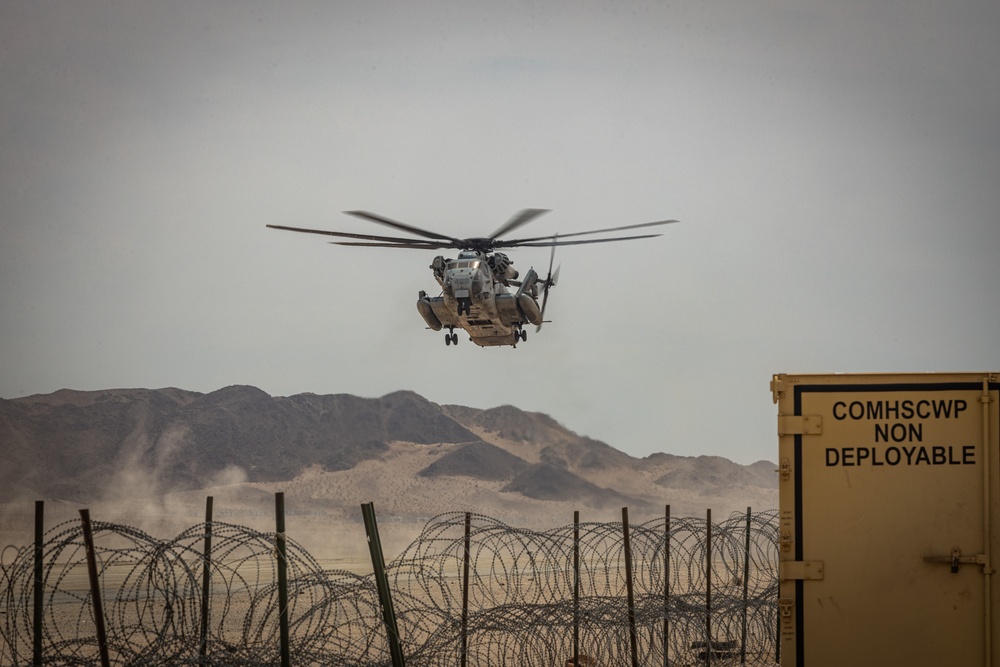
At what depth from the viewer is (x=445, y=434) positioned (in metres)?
77.9

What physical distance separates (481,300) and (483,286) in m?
0.37

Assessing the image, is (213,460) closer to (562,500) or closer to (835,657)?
(562,500)

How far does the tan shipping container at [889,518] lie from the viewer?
9062 millimetres

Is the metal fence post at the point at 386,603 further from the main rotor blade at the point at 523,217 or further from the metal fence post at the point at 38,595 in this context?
the main rotor blade at the point at 523,217

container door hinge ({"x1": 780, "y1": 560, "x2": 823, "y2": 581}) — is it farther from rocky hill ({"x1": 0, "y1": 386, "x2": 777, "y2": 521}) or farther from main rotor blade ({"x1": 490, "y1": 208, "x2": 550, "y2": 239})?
rocky hill ({"x1": 0, "y1": 386, "x2": 777, "y2": 521})

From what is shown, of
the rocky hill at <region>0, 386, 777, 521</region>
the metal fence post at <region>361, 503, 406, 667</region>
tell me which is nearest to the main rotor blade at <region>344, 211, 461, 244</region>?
the metal fence post at <region>361, 503, 406, 667</region>

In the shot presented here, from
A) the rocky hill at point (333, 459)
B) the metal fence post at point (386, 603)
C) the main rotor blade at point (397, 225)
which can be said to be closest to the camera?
the metal fence post at point (386, 603)

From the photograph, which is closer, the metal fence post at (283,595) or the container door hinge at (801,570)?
the container door hinge at (801,570)

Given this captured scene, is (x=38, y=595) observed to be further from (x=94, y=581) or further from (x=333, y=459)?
(x=333, y=459)

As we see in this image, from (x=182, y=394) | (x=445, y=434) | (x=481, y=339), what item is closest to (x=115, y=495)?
(x=182, y=394)

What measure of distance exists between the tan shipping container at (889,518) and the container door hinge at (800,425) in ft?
0.03

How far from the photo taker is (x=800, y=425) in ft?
30.1

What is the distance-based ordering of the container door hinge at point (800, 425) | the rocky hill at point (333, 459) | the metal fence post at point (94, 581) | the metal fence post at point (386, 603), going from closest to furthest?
the container door hinge at point (800, 425) < the metal fence post at point (94, 581) < the metal fence post at point (386, 603) < the rocky hill at point (333, 459)

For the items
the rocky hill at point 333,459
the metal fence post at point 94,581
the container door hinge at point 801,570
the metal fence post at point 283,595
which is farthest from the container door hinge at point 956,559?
the rocky hill at point 333,459
